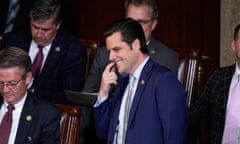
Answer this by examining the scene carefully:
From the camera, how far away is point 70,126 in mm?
3182

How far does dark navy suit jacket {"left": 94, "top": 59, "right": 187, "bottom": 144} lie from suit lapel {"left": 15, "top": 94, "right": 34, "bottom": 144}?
16.7 inches

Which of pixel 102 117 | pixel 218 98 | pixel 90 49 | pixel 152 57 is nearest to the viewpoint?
pixel 102 117

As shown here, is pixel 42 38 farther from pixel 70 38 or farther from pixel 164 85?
pixel 164 85

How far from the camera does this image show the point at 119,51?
2990 mm

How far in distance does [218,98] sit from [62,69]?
0.86 meters

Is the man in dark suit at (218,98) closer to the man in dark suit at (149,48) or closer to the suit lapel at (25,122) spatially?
the man in dark suit at (149,48)

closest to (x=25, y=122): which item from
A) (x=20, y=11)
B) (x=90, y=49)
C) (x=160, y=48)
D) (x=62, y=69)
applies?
(x=62, y=69)

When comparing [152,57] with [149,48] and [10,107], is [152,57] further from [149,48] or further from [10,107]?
[10,107]

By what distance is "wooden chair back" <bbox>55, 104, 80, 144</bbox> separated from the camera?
3.17 m

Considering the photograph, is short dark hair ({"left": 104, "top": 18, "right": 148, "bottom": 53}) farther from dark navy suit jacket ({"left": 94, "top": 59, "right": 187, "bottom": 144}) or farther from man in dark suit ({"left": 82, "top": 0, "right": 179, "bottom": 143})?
man in dark suit ({"left": 82, "top": 0, "right": 179, "bottom": 143})

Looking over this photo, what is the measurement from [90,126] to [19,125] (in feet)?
1.86

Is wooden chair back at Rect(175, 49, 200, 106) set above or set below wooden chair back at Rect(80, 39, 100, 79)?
below

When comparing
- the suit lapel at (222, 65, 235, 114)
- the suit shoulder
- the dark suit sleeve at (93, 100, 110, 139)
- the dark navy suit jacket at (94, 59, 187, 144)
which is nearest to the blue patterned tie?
the dark suit sleeve at (93, 100, 110, 139)

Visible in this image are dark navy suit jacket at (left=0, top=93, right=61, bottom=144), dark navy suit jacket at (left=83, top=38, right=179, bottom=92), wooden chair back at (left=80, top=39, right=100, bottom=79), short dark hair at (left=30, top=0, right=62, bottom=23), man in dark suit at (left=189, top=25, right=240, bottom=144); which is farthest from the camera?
wooden chair back at (left=80, top=39, right=100, bottom=79)
